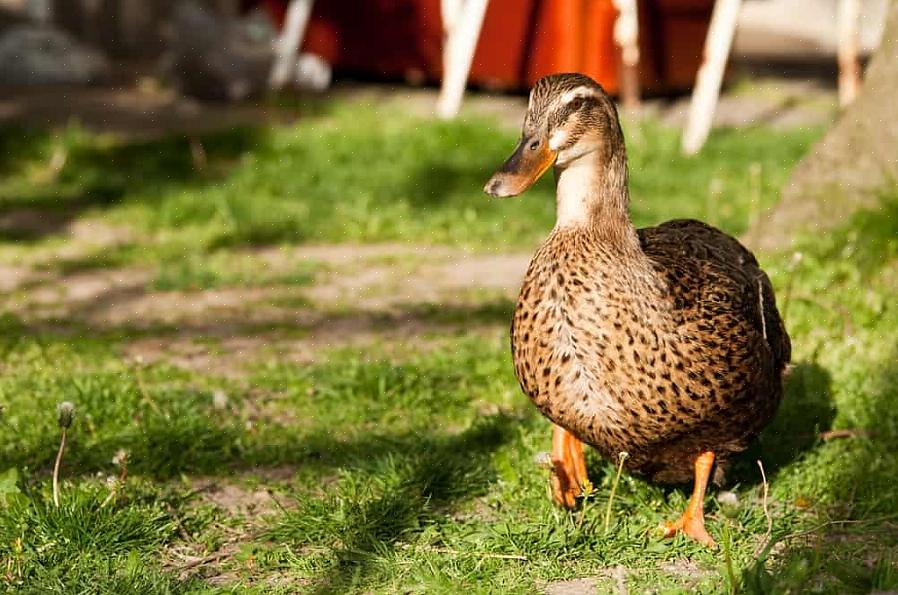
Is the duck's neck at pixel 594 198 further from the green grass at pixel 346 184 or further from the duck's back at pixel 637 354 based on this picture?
the green grass at pixel 346 184

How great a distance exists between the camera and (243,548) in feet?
11.6

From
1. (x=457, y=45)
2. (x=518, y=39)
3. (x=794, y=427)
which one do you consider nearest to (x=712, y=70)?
(x=457, y=45)

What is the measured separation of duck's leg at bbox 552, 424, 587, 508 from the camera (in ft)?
12.1

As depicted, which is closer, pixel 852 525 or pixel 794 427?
pixel 852 525

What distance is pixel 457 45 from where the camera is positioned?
31.7 feet

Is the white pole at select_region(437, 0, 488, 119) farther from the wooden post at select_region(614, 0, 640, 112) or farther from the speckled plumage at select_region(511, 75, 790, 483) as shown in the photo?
the speckled plumage at select_region(511, 75, 790, 483)

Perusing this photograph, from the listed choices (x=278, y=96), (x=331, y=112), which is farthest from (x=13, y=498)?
(x=278, y=96)

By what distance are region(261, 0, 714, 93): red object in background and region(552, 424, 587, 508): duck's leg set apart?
696cm

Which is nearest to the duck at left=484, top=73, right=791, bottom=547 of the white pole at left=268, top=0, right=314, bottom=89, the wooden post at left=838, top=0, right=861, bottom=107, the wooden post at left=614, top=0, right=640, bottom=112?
the wooden post at left=614, top=0, right=640, bottom=112

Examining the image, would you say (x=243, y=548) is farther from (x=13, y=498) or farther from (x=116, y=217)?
(x=116, y=217)

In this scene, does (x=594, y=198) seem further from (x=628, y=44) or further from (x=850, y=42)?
Answer: (x=850, y=42)

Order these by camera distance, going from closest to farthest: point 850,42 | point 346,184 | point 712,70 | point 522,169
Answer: point 522,169
point 346,184
point 712,70
point 850,42

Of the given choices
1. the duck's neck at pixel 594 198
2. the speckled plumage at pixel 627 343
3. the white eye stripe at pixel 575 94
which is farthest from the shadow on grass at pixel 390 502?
the white eye stripe at pixel 575 94

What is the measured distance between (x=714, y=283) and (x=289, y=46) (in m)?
8.28
